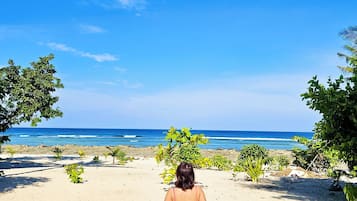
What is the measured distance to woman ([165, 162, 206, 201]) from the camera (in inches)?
175

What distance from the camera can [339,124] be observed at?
7789mm

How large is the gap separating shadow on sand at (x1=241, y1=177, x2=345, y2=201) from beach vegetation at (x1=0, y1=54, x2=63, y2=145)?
8093 mm

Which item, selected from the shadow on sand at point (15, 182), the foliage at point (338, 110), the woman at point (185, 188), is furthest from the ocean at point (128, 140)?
the woman at point (185, 188)

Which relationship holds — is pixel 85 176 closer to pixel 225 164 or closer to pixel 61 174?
pixel 61 174

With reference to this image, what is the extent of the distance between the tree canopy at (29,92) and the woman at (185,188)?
12306 mm

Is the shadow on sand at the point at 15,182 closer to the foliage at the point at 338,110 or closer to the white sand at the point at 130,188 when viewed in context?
the white sand at the point at 130,188

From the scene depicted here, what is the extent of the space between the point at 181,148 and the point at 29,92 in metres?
6.58

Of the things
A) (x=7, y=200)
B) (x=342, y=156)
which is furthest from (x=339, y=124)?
(x=7, y=200)

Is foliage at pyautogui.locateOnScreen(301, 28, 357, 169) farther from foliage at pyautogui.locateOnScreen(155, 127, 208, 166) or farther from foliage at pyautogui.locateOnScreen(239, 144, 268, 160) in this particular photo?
foliage at pyautogui.locateOnScreen(239, 144, 268, 160)

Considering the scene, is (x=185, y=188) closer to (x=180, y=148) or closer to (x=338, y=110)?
(x=338, y=110)

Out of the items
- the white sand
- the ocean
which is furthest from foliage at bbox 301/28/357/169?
the ocean

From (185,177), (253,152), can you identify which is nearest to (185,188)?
(185,177)

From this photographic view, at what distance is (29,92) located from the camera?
15828mm

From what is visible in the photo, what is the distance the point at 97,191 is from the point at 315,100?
6.77 meters
